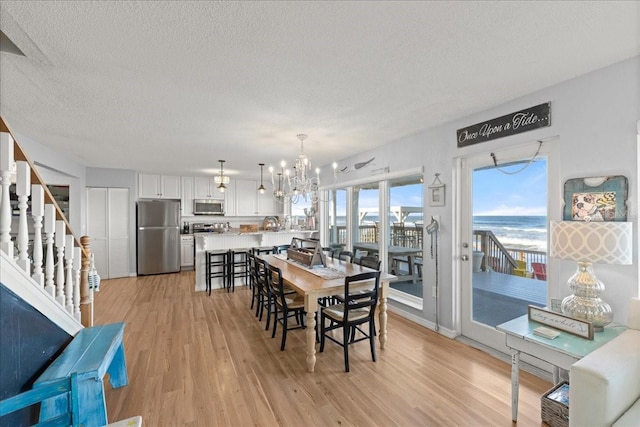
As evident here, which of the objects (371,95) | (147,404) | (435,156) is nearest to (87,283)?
(147,404)

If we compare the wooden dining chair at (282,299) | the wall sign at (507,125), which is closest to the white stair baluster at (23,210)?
the wooden dining chair at (282,299)

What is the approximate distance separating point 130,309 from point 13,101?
2893mm

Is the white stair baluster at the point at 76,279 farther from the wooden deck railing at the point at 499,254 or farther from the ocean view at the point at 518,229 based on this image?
the ocean view at the point at 518,229

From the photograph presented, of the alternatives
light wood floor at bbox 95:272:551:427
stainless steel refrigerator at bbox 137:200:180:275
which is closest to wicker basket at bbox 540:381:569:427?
light wood floor at bbox 95:272:551:427

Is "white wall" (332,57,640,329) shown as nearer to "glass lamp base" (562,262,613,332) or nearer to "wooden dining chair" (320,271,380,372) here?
"glass lamp base" (562,262,613,332)

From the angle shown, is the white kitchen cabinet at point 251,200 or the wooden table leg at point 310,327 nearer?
the wooden table leg at point 310,327

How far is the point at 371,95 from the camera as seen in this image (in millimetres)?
2459

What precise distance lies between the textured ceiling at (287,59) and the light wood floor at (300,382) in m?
2.42

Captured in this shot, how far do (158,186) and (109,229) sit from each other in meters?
1.41

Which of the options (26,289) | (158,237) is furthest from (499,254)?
(158,237)

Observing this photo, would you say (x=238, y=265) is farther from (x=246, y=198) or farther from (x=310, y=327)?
(x=310, y=327)

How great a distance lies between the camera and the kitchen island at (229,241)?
5133mm

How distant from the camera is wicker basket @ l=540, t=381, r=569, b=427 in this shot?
1.73 m

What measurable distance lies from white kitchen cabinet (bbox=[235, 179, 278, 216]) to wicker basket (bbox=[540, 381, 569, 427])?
7098 millimetres
